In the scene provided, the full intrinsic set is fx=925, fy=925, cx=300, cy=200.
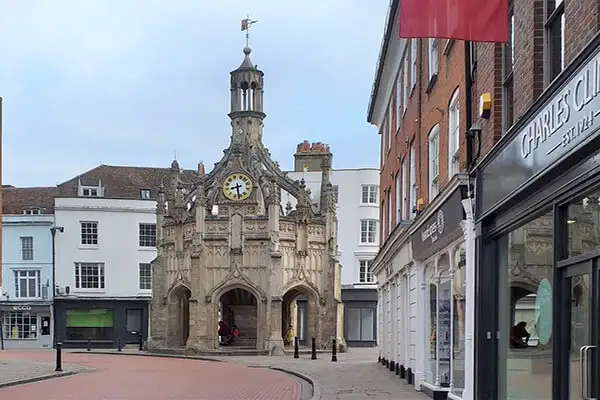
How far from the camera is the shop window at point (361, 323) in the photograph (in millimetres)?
56969

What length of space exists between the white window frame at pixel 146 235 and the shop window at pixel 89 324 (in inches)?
186

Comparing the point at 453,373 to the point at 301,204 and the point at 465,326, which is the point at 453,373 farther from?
the point at 301,204

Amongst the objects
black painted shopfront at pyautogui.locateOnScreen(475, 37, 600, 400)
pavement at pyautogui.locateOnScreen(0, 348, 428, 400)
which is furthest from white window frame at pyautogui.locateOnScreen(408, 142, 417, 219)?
black painted shopfront at pyautogui.locateOnScreen(475, 37, 600, 400)

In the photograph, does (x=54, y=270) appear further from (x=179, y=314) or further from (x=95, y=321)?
(x=179, y=314)

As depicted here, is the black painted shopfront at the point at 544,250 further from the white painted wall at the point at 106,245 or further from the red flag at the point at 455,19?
the white painted wall at the point at 106,245

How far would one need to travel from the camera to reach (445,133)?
16.2 meters

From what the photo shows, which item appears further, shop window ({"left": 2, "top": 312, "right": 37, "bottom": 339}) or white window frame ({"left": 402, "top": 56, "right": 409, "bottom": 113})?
shop window ({"left": 2, "top": 312, "right": 37, "bottom": 339})

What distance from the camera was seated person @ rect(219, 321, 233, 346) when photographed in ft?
152

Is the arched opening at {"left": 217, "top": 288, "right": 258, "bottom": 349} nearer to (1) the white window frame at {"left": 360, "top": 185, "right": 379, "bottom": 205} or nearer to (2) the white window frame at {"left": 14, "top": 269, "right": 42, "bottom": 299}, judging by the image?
(1) the white window frame at {"left": 360, "top": 185, "right": 379, "bottom": 205}

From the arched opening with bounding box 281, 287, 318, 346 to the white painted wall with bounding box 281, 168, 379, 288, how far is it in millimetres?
3542

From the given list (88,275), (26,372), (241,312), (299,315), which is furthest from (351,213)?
(26,372)

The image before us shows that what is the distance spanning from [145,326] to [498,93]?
47.8m

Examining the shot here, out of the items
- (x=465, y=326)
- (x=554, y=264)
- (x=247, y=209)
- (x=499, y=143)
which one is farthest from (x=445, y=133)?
(x=247, y=209)

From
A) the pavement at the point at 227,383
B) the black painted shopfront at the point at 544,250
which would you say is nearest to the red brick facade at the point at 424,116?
the black painted shopfront at the point at 544,250
